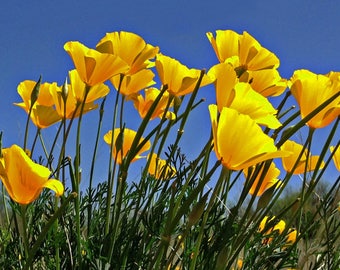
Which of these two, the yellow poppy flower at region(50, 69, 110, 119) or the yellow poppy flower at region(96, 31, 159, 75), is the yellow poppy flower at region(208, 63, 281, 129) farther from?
Result: the yellow poppy flower at region(50, 69, 110, 119)

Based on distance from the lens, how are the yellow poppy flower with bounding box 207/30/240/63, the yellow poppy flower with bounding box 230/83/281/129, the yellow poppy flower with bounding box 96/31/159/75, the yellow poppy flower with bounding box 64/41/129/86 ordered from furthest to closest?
the yellow poppy flower with bounding box 207/30/240/63 < the yellow poppy flower with bounding box 96/31/159/75 < the yellow poppy flower with bounding box 64/41/129/86 < the yellow poppy flower with bounding box 230/83/281/129

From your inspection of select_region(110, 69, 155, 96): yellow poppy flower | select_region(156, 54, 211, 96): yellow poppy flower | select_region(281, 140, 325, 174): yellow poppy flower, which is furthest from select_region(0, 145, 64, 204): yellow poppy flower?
select_region(281, 140, 325, 174): yellow poppy flower

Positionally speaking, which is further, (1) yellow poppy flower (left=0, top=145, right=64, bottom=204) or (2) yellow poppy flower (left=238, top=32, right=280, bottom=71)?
(2) yellow poppy flower (left=238, top=32, right=280, bottom=71)

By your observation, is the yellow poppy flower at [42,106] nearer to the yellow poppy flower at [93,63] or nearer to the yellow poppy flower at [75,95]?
the yellow poppy flower at [75,95]

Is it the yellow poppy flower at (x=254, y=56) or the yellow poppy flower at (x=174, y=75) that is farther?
the yellow poppy flower at (x=254, y=56)

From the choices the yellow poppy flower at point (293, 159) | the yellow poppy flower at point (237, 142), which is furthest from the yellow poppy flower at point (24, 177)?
the yellow poppy flower at point (293, 159)
